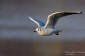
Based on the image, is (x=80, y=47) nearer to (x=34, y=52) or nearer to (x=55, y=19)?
(x=34, y=52)

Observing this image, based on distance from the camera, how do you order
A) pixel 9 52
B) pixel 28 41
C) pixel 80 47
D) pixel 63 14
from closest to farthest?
1. pixel 63 14
2. pixel 80 47
3. pixel 28 41
4. pixel 9 52

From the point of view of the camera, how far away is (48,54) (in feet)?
10.4

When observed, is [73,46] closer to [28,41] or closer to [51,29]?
[28,41]

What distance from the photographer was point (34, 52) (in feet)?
10.8

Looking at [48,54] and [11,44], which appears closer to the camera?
[48,54]

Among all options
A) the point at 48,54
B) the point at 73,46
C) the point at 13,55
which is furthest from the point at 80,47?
the point at 13,55

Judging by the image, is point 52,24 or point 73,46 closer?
point 52,24

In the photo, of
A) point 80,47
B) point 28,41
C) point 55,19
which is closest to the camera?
point 55,19

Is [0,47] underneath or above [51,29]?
underneath

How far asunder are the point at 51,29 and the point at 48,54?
5.22 feet

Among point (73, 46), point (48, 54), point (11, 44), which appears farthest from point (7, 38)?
point (73, 46)

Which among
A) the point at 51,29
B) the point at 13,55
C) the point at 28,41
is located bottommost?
the point at 13,55

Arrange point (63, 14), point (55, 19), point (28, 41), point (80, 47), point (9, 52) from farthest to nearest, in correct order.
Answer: point (9, 52) < point (28, 41) < point (80, 47) < point (55, 19) < point (63, 14)

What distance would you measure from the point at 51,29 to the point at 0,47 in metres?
2.29
